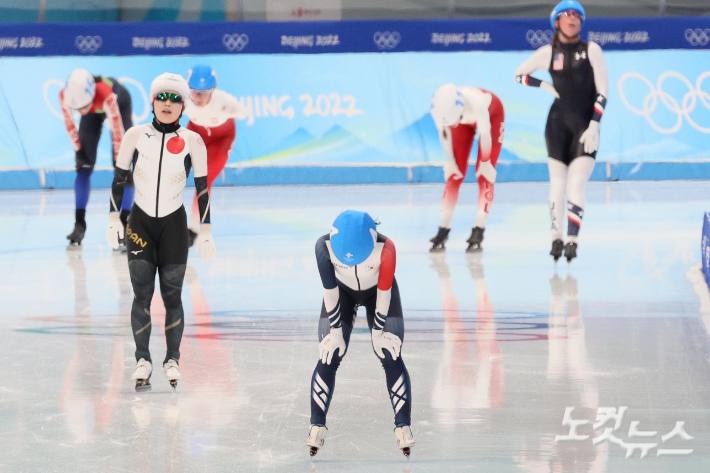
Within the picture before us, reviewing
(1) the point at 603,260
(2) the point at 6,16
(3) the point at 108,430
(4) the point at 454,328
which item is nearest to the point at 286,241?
(1) the point at 603,260

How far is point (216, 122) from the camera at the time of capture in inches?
356

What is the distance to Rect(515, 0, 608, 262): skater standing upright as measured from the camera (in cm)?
813

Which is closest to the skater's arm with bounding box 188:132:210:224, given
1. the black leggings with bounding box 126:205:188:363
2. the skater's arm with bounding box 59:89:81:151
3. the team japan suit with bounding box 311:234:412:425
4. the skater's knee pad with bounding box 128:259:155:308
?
the black leggings with bounding box 126:205:188:363

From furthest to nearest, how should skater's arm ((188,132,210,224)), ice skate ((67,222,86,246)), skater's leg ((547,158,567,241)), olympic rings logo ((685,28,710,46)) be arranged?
1. olympic rings logo ((685,28,710,46))
2. ice skate ((67,222,86,246))
3. skater's leg ((547,158,567,241))
4. skater's arm ((188,132,210,224))

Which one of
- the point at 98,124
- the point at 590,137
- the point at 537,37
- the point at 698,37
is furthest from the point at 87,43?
the point at 590,137

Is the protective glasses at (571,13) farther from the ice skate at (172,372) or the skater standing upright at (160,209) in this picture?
the ice skate at (172,372)

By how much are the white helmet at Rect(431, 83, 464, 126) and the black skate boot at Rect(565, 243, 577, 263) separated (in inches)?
60.5

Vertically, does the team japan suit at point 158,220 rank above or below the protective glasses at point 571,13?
below

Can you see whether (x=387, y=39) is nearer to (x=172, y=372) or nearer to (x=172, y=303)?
(x=172, y=303)

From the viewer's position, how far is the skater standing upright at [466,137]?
870cm

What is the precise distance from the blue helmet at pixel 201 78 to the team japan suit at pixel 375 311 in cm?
500

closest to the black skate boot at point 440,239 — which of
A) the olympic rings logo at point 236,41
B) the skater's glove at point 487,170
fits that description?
the skater's glove at point 487,170

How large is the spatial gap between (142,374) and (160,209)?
2.58 feet

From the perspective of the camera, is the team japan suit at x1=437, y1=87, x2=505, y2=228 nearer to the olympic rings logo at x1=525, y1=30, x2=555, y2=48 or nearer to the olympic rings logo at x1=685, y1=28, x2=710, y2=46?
the olympic rings logo at x1=525, y1=30, x2=555, y2=48
